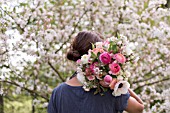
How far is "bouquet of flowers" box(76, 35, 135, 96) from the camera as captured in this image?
186 centimetres

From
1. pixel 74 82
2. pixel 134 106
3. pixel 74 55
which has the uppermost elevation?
pixel 74 55

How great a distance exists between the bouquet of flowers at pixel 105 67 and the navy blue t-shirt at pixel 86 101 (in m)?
0.05

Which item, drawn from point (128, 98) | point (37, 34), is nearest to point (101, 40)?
point (128, 98)

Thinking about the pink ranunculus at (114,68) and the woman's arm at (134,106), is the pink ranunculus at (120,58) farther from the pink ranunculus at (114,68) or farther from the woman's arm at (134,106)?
the woman's arm at (134,106)

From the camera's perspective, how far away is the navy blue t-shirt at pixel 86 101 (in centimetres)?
190

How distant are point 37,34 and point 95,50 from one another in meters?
1.56

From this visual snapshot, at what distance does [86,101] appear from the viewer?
6.27 ft

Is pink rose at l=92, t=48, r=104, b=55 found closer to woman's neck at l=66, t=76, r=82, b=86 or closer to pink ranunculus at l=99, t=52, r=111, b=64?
pink ranunculus at l=99, t=52, r=111, b=64

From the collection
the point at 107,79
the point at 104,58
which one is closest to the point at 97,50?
the point at 104,58

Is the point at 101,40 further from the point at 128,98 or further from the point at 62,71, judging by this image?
the point at 62,71

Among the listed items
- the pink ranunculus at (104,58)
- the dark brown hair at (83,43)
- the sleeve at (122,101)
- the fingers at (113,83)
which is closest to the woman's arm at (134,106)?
the sleeve at (122,101)

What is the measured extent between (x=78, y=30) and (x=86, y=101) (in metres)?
2.26

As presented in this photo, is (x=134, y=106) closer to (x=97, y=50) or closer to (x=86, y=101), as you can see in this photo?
(x=86, y=101)

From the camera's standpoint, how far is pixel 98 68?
6.13ft
